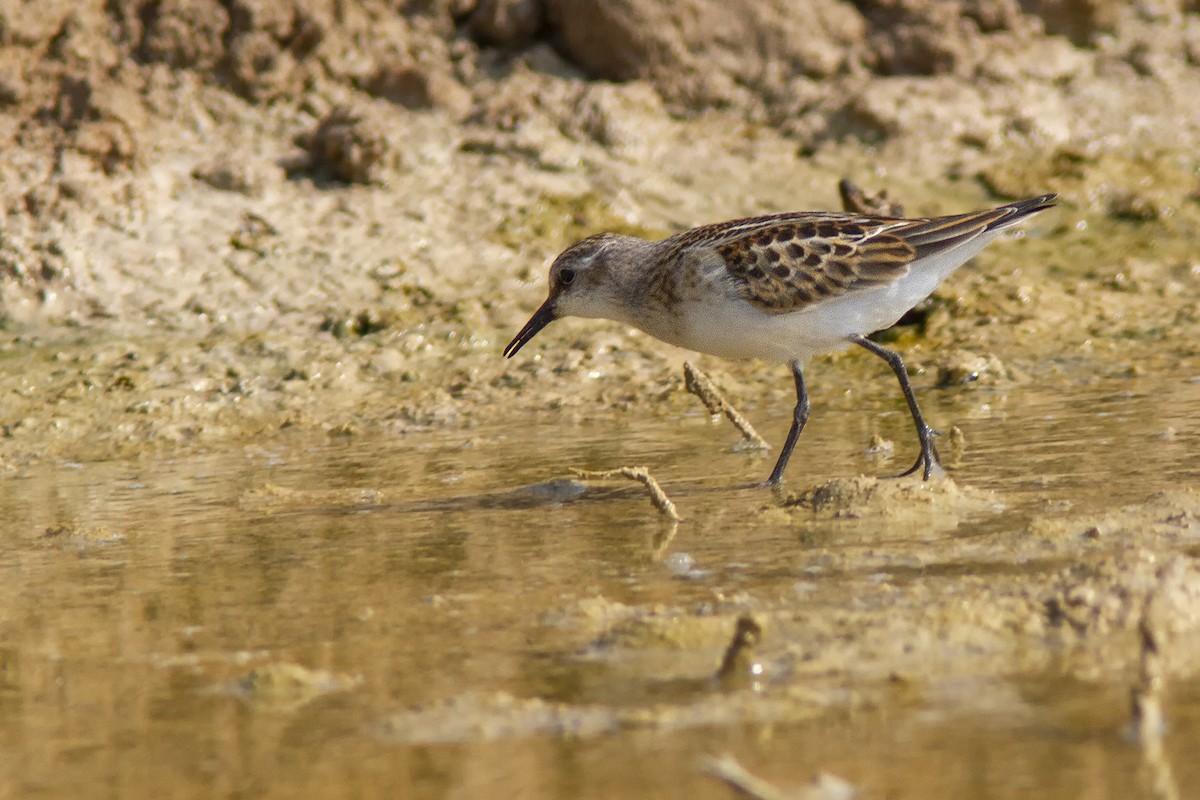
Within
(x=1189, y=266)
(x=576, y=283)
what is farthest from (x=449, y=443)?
(x=1189, y=266)

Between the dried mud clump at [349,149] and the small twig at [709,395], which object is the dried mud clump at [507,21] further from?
the small twig at [709,395]

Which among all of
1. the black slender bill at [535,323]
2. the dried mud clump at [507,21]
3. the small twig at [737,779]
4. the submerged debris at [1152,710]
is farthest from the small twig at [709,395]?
the dried mud clump at [507,21]

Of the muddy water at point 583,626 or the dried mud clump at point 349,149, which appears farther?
the dried mud clump at point 349,149

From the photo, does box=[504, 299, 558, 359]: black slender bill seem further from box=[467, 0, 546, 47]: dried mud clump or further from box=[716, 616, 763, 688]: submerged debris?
box=[716, 616, 763, 688]: submerged debris

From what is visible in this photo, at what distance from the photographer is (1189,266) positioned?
945 cm

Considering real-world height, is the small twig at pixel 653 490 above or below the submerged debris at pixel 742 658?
below

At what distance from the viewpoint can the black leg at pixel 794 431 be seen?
20.9ft

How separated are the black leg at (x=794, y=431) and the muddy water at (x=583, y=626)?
0.28ft

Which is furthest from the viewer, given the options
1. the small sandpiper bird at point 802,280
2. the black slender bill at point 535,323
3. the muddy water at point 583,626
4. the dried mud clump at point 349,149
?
the dried mud clump at point 349,149

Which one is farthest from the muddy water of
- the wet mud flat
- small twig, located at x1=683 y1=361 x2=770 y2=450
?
small twig, located at x1=683 y1=361 x2=770 y2=450

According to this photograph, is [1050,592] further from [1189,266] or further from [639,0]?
[639,0]

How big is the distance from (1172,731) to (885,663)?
76 cm

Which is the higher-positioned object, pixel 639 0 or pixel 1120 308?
pixel 639 0

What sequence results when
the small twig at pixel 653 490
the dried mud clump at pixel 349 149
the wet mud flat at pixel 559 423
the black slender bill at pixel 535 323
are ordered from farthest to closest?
1. the dried mud clump at pixel 349 149
2. the black slender bill at pixel 535 323
3. the small twig at pixel 653 490
4. the wet mud flat at pixel 559 423
